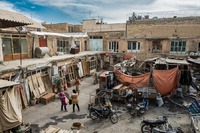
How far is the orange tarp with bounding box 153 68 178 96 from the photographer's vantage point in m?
12.9

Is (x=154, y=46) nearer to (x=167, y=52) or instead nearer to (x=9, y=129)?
(x=167, y=52)

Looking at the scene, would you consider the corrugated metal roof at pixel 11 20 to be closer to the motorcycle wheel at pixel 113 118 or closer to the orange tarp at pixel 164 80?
the motorcycle wheel at pixel 113 118

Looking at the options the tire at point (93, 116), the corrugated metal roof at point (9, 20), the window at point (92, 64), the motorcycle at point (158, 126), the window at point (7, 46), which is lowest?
the tire at point (93, 116)

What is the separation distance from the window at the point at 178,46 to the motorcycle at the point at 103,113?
634 inches

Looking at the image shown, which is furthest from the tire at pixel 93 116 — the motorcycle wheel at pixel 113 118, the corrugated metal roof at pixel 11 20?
the corrugated metal roof at pixel 11 20

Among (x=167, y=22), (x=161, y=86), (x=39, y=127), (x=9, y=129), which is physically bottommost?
Answer: (x=39, y=127)

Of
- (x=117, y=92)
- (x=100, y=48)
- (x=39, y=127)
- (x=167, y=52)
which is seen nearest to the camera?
(x=39, y=127)

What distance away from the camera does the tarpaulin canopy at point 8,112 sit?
758 cm

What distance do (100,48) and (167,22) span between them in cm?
1084

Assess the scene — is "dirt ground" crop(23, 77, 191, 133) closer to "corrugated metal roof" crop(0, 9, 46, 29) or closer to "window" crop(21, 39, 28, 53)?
"corrugated metal roof" crop(0, 9, 46, 29)

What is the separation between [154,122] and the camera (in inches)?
322

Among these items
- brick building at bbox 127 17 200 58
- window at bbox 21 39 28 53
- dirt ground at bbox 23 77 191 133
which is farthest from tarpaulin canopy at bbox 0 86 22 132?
brick building at bbox 127 17 200 58

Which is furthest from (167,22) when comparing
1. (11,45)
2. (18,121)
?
(18,121)

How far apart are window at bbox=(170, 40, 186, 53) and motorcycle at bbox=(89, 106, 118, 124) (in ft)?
52.8
